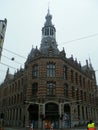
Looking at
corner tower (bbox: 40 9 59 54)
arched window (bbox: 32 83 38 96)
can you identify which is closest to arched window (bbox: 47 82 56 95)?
arched window (bbox: 32 83 38 96)

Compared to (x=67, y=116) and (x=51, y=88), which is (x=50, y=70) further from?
(x=67, y=116)

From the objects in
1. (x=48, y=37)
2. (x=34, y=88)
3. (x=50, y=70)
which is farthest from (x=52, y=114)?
(x=48, y=37)

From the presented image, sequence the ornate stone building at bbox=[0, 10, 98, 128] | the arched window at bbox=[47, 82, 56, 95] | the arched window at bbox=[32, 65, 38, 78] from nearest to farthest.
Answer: the ornate stone building at bbox=[0, 10, 98, 128], the arched window at bbox=[47, 82, 56, 95], the arched window at bbox=[32, 65, 38, 78]

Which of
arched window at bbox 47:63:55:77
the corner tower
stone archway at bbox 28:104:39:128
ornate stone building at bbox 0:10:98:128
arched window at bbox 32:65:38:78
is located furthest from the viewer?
the corner tower

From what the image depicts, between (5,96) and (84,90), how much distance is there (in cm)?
2639

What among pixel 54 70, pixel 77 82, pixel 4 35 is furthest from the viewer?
pixel 77 82

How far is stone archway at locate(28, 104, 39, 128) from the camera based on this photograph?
37.3 meters

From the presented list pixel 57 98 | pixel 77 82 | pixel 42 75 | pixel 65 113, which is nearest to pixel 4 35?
pixel 42 75

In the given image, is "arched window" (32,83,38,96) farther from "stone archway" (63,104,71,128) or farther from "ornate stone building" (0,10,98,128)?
"stone archway" (63,104,71,128)

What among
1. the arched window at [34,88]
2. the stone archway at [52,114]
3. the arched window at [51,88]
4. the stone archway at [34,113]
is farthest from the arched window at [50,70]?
the stone archway at [34,113]

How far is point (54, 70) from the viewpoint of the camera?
3991 centimetres

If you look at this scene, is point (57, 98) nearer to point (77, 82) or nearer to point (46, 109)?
point (46, 109)

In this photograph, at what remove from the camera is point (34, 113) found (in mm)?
37844

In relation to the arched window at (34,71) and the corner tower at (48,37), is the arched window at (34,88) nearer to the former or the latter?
the arched window at (34,71)
